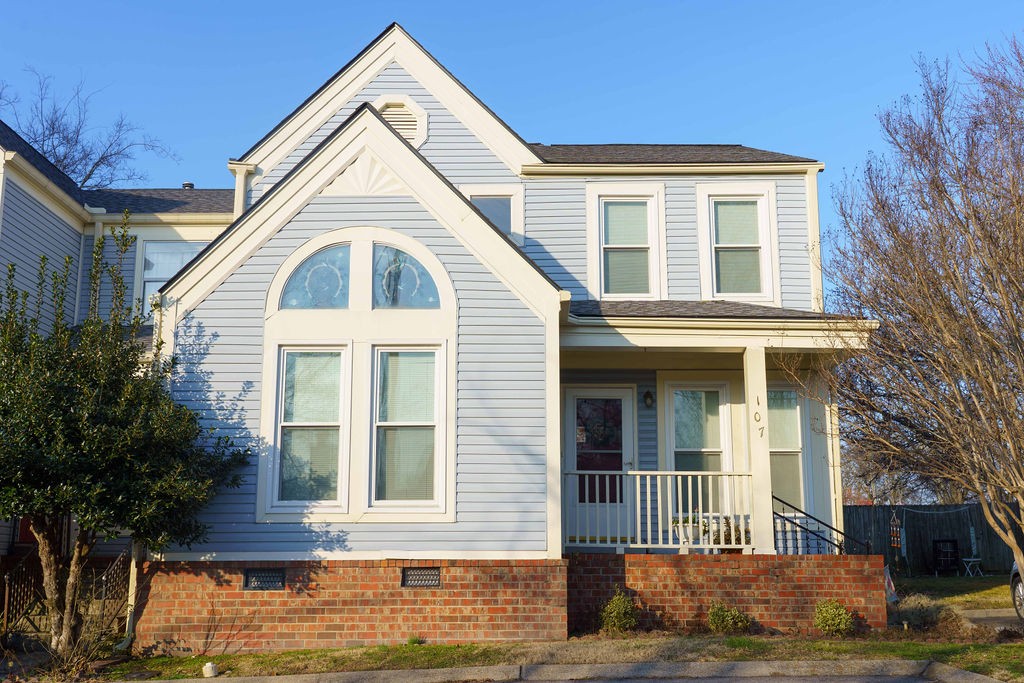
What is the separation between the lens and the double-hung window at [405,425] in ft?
32.9

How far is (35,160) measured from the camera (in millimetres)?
13422

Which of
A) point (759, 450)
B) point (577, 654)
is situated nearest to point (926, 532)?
point (759, 450)

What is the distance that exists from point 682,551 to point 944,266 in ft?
15.1

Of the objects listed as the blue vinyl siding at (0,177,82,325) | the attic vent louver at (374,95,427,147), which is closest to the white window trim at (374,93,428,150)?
the attic vent louver at (374,95,427,147)

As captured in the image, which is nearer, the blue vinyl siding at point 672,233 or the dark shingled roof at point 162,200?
the blue vinyl siding at point 672,233

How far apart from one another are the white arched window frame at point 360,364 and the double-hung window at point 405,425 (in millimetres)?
39

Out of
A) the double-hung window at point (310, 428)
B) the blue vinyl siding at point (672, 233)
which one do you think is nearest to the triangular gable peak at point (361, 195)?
the double-hung window at point (310, 428)

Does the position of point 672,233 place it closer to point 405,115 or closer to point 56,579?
point 405,115

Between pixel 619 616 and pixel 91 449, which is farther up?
pixel 91 449

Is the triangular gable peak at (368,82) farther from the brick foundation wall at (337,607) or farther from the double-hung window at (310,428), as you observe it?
the brick foundation wall at (337,607)

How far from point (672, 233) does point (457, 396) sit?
4.74 metres

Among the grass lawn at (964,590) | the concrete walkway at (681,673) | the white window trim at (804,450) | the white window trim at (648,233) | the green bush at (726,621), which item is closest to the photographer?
the concrete walkway at (681,673)

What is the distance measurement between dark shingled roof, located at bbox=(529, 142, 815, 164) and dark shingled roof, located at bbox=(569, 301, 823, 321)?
222 cm

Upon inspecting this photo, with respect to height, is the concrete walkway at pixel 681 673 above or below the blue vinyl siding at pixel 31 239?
below
